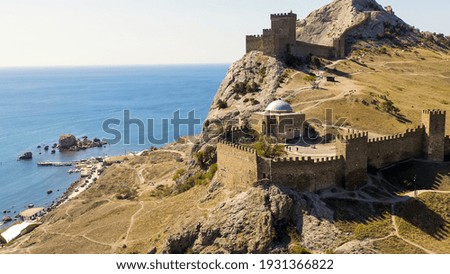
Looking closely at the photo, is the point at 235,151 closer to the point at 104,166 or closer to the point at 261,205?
the point at 261,205

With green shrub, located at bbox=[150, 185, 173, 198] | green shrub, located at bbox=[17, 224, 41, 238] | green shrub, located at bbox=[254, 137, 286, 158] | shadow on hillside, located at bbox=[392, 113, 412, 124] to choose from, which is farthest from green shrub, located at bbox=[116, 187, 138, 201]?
shadow on hillside, located at bbox=[392, 113, 412, 124]

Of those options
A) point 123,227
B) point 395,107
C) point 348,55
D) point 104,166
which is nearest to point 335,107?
point 395,107

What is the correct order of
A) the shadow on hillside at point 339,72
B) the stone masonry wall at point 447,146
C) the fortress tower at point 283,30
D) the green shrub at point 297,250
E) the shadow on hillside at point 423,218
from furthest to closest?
the fortress tower at point 283,30, the shadow on hillside at point 339,72, the stone masonry wall at point 447,146, the shadow on hillside at point 423,218, the green shrub at point 297,250

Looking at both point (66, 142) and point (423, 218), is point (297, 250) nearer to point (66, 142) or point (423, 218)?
point (423, 218)

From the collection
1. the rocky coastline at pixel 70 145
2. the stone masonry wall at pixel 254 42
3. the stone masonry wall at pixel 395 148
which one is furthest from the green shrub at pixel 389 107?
the rocky coastline at pixel 70 145

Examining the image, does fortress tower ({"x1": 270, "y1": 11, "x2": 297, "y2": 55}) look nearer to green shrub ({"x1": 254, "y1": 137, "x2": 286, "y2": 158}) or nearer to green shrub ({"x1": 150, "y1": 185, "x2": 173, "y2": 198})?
green shrub ({"x1": 150, "y1": 185, "x2": 173, "y2": 198})

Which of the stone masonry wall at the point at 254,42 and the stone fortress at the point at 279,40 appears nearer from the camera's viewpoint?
the stone fortress at the point at 279,40

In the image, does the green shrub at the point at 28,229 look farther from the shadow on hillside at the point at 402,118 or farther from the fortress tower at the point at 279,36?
the shadow on hillside at the point at 402,118

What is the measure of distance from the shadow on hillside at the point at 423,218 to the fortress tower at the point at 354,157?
424 cm

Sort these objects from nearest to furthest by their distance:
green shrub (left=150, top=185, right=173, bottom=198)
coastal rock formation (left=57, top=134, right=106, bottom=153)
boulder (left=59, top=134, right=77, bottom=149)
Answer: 1. green shrub (left=150, top=185, right=173, bottom=198)
2. coastal rock formation (left=57, top=134, right=106, bottom=153)
3. boulder (left=59, top=134, right=77, bottom=149)

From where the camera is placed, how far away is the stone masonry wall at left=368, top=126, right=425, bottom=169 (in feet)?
138

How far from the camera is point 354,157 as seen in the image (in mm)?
38906

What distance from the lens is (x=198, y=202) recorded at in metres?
45.3

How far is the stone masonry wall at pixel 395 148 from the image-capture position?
4194 centimetres
